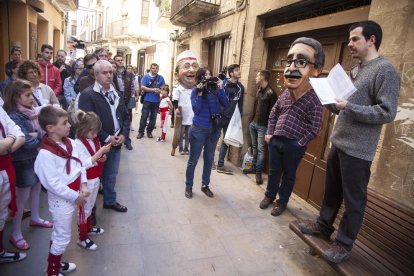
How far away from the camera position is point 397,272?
227cm

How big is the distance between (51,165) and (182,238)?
1628mm

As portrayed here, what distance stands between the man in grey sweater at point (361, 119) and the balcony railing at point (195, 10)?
5.09 meters

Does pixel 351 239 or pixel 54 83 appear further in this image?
pixel 54 83

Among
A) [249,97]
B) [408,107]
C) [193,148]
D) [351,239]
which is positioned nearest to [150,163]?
[193,148]

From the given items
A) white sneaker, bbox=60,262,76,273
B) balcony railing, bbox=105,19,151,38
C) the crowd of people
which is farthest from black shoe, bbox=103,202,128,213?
balcony railing, bbox=105,19,151,38

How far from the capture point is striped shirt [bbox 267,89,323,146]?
11.0 ft

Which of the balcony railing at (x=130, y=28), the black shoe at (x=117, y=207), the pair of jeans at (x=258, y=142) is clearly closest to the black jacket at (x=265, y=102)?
the pair of jeans at (x=258, y=142)

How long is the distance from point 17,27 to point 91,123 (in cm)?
609

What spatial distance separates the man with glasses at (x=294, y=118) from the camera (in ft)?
10.3

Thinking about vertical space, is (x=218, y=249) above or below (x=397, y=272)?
below

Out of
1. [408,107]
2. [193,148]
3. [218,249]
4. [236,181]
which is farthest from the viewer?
[236,181]

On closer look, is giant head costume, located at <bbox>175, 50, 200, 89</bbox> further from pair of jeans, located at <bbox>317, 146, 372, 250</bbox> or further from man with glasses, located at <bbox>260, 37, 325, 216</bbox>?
pair of jeans, located at <bbox>317, 146, 372, 250</bbox>

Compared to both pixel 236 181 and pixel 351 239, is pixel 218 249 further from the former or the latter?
pixel 236 181

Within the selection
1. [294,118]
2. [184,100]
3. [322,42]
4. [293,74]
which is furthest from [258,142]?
[293,74]
